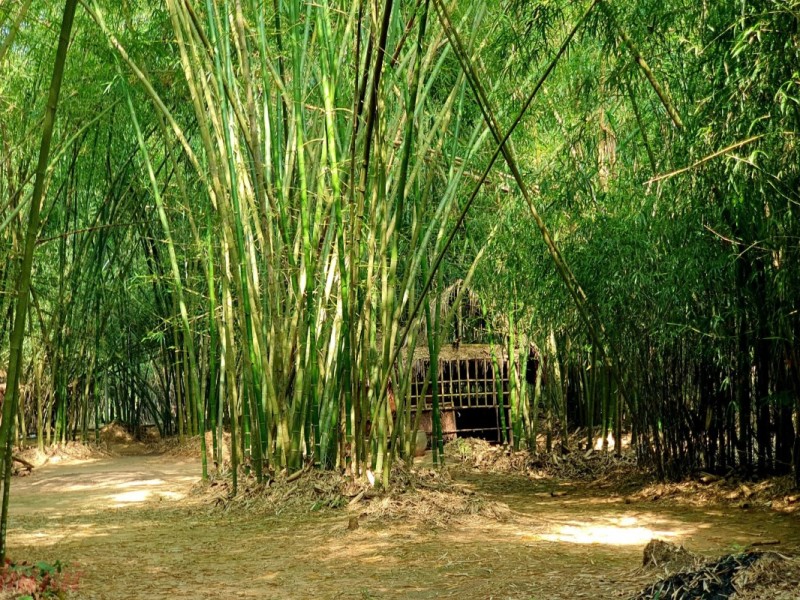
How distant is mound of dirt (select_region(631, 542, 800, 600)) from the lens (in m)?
2.44

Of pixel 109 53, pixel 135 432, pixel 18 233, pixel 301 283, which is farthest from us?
pixel 135 432

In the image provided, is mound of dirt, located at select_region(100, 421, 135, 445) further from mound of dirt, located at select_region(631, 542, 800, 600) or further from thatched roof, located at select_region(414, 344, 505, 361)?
mound of dirt, located at select_region(631, 542, 800, 600)

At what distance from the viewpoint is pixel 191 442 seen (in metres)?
9.20

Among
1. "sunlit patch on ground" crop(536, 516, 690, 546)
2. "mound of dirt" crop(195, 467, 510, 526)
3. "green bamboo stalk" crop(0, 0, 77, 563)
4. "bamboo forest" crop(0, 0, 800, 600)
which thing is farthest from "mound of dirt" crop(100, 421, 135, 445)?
"green bamboo stalk" crop(0, 0, 77, 563)

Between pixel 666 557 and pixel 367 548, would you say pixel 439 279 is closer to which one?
pixel 367 548

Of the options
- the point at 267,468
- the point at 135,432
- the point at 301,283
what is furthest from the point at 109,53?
the point at 135,432

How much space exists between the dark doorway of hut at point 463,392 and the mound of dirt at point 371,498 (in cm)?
368

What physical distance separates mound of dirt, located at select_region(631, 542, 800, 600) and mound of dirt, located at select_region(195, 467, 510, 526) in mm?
1818

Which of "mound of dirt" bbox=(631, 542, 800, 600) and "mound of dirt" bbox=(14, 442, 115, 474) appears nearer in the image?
"mound of dirt" bbox=(631, 542, 800, 600)

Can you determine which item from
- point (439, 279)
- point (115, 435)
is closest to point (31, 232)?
point (439, 279)

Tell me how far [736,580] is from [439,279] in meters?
3.77

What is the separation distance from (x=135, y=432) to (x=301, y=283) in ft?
22.7

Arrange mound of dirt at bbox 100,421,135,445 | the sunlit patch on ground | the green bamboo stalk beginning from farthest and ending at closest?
mound of dirt at bbox 100,421,135,445 < the sunlit patch on ground < the green bamboo stalk

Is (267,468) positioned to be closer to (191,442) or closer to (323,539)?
(323,539)
